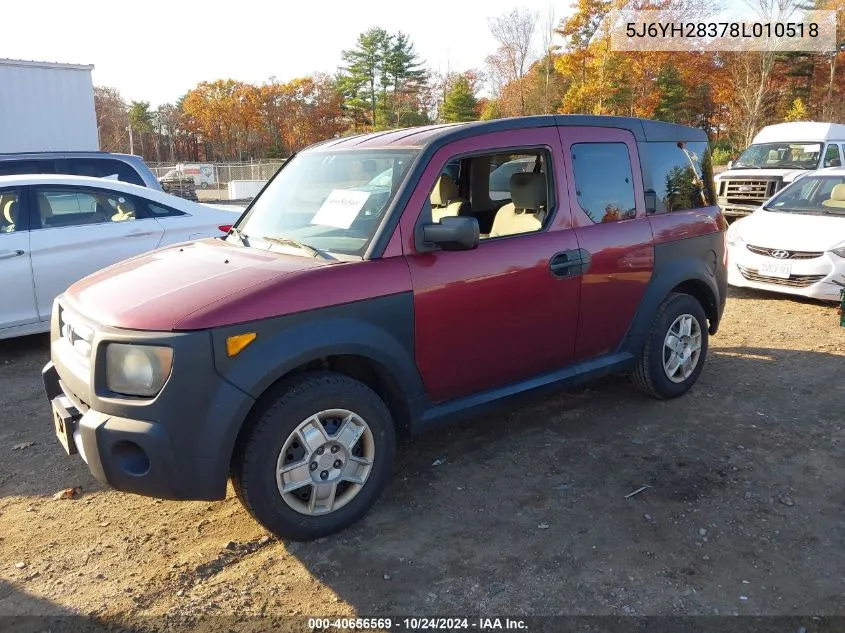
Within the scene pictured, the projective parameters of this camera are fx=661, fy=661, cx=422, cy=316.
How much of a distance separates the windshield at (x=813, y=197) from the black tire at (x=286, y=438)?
7.41m

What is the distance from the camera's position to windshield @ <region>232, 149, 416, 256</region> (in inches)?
136

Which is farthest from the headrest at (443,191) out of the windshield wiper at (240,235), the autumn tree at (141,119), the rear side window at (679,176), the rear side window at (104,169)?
the autumn tree at (141,119)

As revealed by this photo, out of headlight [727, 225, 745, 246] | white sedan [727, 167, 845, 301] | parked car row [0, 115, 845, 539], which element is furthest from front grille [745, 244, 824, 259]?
parked car row [0, 115, 845, 539]

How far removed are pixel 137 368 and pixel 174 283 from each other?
0.51 metres

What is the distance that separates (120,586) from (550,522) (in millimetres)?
2041

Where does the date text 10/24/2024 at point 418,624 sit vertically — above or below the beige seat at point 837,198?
below

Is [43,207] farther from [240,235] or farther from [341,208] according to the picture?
[341,208]

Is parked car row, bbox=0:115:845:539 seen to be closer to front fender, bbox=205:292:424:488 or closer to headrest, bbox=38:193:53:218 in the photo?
front fender, bbox=205:292:424:488

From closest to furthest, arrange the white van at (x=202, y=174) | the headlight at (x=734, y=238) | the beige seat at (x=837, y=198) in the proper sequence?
1. the beige seat at (x=837, y=198)
2. the headlight at (x=734, y=238)
3. the white van at (x=202, y=174)

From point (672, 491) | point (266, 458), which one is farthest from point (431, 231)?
point (672, 491)

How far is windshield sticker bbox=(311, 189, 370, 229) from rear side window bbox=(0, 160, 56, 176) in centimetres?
674

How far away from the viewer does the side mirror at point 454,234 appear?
10.8 ft

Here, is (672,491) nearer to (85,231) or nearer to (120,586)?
(120,586)

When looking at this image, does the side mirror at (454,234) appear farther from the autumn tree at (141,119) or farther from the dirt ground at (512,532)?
the autumn tree at (141,119)
